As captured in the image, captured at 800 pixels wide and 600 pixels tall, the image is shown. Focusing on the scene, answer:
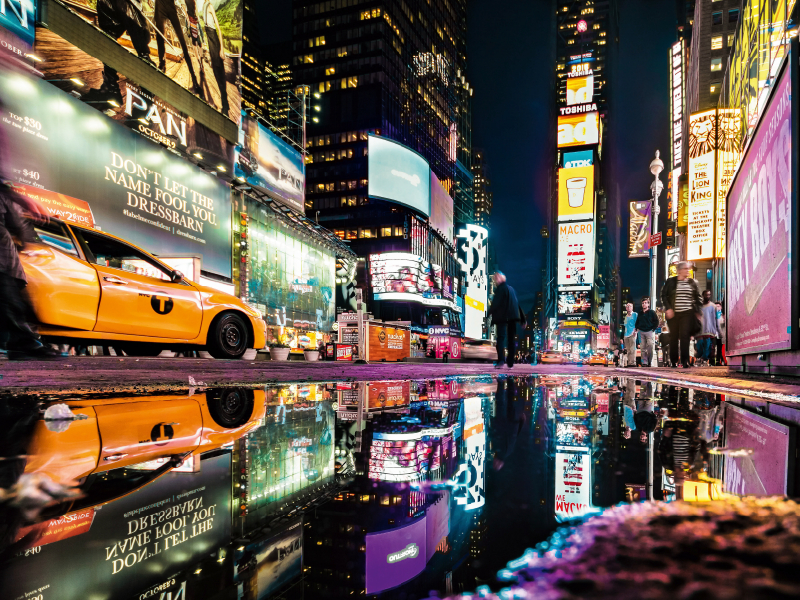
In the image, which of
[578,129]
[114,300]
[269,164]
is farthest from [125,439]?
[578,129]

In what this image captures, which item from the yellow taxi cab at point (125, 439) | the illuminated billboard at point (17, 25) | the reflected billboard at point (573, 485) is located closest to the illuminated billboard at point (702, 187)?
the reflected billboard at point (573, 485)

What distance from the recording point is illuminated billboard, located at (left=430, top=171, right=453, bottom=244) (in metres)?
52.5

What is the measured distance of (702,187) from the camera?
19.9 meters

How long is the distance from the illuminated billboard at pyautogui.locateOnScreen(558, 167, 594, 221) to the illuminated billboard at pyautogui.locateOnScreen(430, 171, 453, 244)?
1393 centimetres

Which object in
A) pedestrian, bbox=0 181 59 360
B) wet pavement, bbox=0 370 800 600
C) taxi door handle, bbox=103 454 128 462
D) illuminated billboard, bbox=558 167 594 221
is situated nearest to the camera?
wet pavement, bbox=0 370 800 600

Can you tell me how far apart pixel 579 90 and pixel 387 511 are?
2470 inches

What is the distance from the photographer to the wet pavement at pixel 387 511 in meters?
0.51

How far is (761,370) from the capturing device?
239 inches

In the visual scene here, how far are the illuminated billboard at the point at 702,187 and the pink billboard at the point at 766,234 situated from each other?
1448 cm

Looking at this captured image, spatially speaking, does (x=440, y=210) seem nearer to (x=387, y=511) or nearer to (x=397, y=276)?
(x=397, y=276)

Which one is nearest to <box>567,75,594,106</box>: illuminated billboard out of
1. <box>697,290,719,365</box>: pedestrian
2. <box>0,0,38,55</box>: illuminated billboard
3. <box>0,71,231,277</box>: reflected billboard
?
<box>0,71,231,277</box>: reflected billboard

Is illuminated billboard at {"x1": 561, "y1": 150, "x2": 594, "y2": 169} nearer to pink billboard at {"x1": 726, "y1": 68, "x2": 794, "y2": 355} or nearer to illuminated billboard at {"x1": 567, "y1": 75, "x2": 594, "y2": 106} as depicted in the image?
illuminated billboard at {"x1": 567, "y1": 75, "x2": 594, "y2": 106}

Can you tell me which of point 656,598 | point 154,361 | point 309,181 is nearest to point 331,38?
point 309,181

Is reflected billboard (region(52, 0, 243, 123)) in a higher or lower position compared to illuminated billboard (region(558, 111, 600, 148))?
lower
